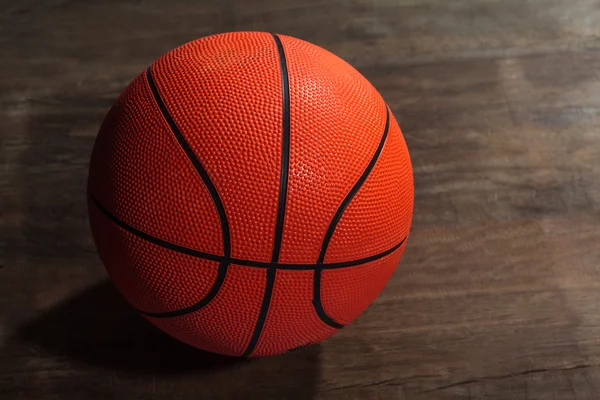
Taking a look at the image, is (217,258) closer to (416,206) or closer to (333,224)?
(333,224)

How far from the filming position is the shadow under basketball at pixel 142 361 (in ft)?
4.64

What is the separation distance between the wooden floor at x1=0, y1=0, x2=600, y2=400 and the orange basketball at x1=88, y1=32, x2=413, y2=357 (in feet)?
A: 1.34

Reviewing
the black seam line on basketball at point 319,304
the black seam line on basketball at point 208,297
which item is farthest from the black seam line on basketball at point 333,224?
the black seam line on basketball at point 208,297

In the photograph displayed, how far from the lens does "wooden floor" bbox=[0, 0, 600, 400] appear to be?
1448 millimetres

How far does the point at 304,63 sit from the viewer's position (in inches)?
42.8

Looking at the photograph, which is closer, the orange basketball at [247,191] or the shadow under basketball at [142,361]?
the orange basketball at [247,191]

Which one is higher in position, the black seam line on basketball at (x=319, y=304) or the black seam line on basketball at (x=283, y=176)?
the black seam line on basketball at (x=283, y=176)

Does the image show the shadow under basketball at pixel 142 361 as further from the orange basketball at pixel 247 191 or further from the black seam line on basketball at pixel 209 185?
the black seam line on basketball at pixel 209 185

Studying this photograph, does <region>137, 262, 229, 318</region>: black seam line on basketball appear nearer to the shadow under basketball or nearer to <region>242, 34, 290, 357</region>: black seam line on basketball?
<region>242, 34, 290, 357</region>: black seam line on basketball

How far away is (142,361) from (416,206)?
87 cm

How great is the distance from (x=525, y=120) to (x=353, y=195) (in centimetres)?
109

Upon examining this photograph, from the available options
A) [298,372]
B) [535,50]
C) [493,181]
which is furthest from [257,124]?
[535,50]

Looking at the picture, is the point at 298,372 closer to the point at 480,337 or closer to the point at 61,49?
the point at 480,337

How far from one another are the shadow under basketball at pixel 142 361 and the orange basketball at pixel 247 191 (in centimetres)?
33
